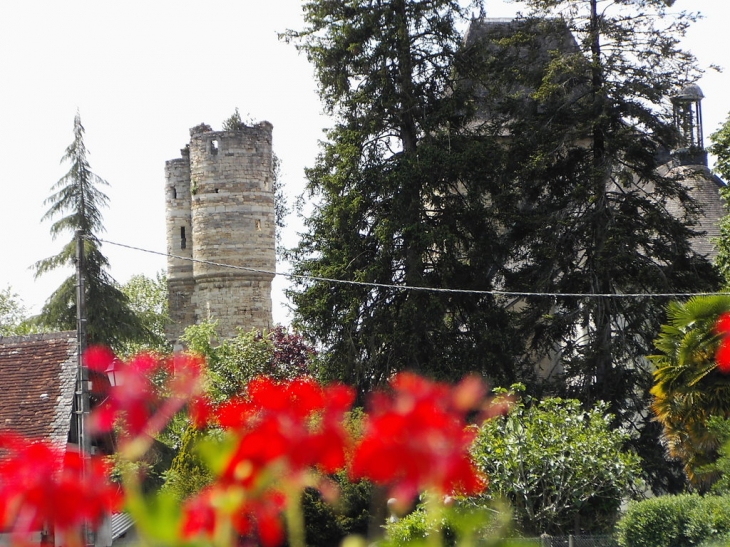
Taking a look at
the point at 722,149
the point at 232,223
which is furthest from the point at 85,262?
the point at 722,149

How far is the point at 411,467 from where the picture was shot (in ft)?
5.53

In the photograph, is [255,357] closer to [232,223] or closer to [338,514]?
[232,223]

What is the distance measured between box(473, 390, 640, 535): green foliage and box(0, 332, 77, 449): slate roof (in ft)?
23.7

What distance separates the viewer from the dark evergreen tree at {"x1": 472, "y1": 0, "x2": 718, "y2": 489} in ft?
78.3

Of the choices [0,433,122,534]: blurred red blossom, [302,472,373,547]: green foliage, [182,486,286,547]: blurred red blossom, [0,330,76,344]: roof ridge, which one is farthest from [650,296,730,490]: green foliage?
[0,433,122,534]: blurred red blossom

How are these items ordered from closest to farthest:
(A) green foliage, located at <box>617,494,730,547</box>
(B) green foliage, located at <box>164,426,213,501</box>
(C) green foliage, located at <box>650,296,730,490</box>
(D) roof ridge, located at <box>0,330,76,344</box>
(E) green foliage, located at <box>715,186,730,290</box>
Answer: (A) green foliage, located at <box>617,494,730,547</box>, (C) green foliage, located at <box>650,296,730,490</box>, (B) green foliage, located at <box>164,426,213,501</box>, (D) roof ridge, located at <box>0,330,76,344</box>, (E) green foliage, located at <box>715,186,730,290</box>

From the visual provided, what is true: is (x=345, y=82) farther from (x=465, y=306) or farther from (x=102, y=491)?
(x=102, y=491)

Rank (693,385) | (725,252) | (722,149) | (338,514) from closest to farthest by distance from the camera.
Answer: (693,385) < (338,514) < (725,252) < (722,149)

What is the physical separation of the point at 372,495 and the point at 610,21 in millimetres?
11746

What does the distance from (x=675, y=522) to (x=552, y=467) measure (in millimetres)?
2790

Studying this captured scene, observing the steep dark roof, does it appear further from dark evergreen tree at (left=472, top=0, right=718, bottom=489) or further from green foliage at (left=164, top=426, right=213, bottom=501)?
green foliage at (left=164, top=426, right=213, bottom=501)

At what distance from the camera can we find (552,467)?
16094mm

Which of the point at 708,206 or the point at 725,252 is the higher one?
the point at 708,206

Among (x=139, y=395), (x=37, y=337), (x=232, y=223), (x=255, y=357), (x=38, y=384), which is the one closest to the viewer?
(x=139, y=395)
